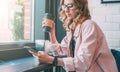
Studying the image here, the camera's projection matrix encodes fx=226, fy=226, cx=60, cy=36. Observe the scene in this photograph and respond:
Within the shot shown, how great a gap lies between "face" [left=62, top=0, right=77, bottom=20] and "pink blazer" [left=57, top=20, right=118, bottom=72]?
0.15 m

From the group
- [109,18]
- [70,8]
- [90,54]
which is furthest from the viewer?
[109,18]

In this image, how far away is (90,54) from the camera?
143 cm

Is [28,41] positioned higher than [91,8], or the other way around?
[91,8]

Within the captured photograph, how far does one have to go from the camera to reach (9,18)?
6.66ft

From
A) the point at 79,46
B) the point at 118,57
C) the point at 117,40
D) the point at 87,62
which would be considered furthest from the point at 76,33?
the point at 117,40

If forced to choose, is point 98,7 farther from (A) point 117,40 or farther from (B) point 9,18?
(B) point 9,18

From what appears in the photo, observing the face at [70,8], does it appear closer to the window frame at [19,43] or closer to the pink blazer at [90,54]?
the pink blazer at [90,54]

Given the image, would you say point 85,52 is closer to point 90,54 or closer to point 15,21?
point 90,54

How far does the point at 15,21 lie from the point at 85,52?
92cm

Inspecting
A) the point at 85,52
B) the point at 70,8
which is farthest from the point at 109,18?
the point at 85,52

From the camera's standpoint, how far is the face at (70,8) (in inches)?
64.1

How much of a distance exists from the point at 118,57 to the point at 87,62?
1.02 feet

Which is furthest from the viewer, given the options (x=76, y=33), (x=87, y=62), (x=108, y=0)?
(x=108, y=0)

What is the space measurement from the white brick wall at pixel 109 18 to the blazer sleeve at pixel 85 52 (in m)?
0.72
